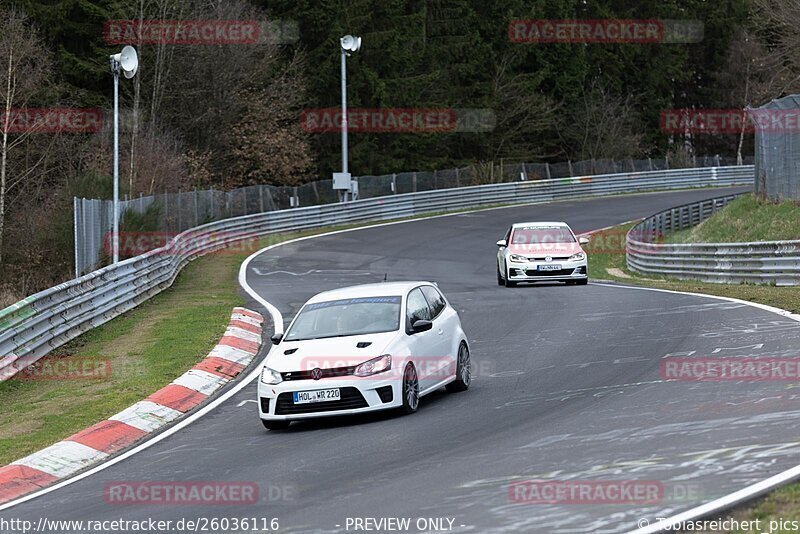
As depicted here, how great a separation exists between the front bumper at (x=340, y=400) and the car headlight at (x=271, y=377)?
0.27ft

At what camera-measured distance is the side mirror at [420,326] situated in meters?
13.6

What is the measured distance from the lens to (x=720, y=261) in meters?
28.0

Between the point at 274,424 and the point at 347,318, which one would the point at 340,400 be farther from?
the point at 347,318

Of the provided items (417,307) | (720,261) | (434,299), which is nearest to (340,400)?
(417,307)

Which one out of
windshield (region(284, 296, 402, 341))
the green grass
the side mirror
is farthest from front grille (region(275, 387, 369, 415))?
the green grass

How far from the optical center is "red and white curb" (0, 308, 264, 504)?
11.4m

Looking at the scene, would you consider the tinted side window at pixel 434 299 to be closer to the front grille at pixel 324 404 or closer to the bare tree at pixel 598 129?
the front grille at pixel 324 404

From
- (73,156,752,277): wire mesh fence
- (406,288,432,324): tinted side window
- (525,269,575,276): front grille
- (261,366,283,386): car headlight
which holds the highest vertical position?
(73,156,752,277): wire mesh fence

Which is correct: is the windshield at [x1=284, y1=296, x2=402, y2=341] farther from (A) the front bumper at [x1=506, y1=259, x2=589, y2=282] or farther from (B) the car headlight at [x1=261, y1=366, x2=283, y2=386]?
(A) the front bumper at [x1=506, y1=259, x2=589, y2=282]

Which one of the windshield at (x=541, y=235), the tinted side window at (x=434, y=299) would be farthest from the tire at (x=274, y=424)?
the windshield at (x=541, y=235)

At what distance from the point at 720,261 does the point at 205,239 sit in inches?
739

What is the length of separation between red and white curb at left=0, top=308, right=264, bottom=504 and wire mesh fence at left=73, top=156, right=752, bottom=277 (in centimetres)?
883

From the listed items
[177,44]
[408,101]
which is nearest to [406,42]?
[408,101]

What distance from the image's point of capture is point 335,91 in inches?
2761
